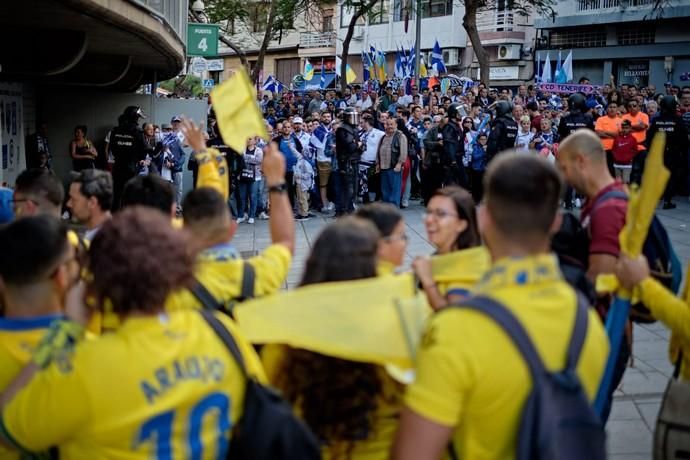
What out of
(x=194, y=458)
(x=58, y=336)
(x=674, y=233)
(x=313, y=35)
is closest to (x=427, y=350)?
(x=194, y=458)

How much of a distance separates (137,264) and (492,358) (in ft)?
3.31

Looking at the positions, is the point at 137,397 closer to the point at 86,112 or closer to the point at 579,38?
the point at 86,112

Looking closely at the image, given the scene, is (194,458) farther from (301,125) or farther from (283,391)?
(301,125)

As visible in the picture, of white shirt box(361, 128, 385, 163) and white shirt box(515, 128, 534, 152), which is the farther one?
white shirt box(361, 128, 385, 163)

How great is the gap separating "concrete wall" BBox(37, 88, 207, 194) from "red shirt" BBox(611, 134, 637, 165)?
28.7 feet

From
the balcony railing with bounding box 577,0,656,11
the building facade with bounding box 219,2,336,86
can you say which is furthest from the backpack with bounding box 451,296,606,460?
the building facade with bounding box 219,2,336,86

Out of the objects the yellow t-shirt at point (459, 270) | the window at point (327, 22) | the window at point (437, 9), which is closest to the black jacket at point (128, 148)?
the yellow t-shirt at point (459, 270)

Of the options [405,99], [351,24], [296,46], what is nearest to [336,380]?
[405,99]

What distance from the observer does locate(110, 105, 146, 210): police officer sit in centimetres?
1484

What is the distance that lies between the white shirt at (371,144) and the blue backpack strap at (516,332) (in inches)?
540

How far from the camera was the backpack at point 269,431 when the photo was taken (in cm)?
237

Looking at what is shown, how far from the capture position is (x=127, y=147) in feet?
48.8

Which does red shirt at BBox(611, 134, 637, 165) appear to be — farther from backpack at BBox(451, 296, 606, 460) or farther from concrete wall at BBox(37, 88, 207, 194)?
backpack at BBox(451, 296, 606, 460)

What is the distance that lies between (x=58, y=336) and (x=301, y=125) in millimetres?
14093
